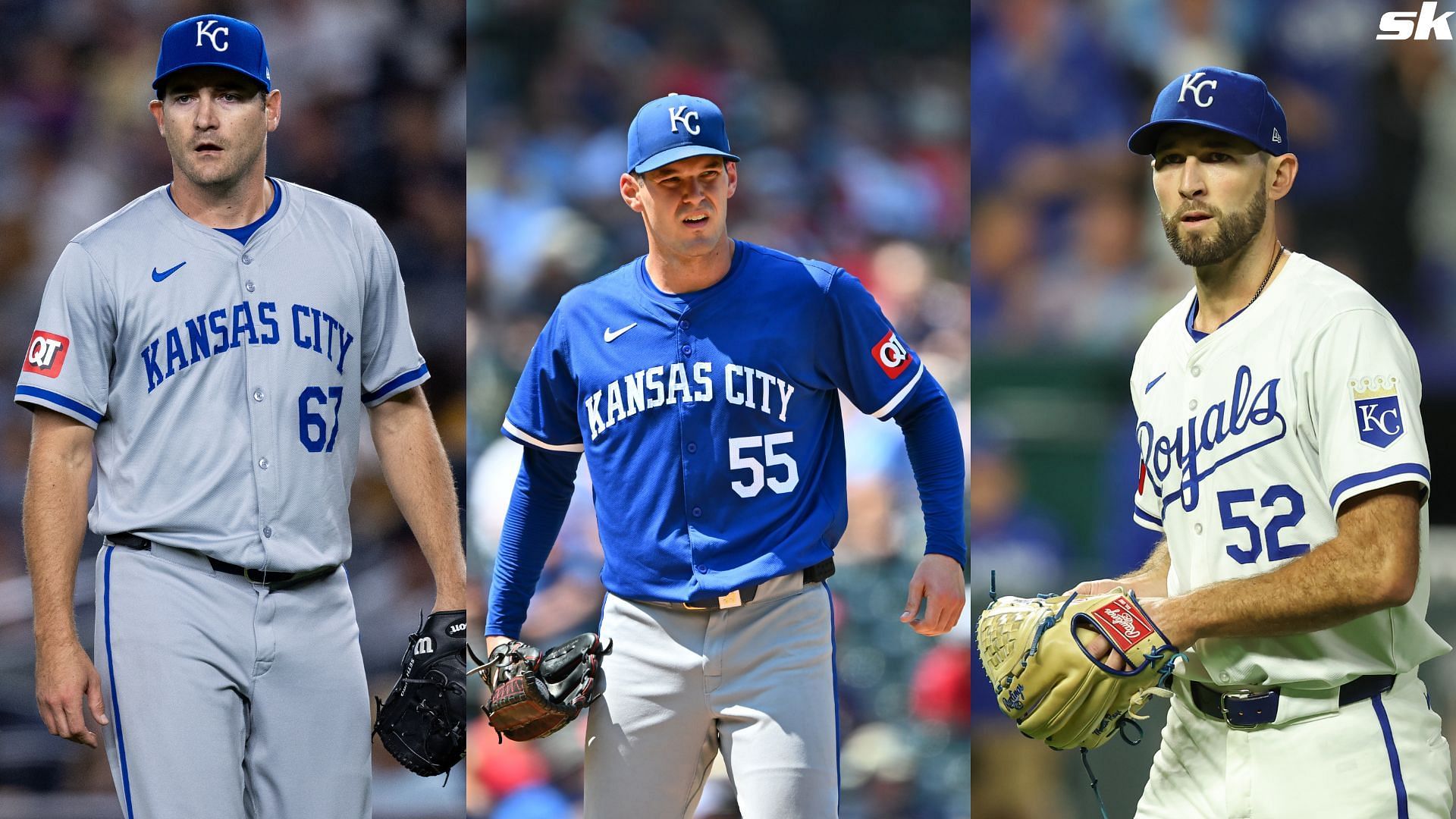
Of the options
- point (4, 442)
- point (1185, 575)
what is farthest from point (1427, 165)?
point (4, 442)

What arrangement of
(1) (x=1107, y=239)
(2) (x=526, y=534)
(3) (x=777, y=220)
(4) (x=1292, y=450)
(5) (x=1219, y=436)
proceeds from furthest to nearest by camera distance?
(3) (x=777, y=220)
(1) (x=1107, y=239)
(2) (x=526, y=534)
(5) (x=1219, y=436)
(4) (x=1292, y=450)

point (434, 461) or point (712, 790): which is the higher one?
point (434, 461)

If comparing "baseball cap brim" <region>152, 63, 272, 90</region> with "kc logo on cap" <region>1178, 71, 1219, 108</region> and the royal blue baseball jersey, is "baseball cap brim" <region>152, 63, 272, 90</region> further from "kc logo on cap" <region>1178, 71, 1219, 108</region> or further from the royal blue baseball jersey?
"kc logo on cap" <region>1178, 71, 1219, 108</region>

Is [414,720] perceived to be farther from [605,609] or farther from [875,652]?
[875,652]

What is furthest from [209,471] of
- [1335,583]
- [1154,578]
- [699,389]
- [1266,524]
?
[1335,583]

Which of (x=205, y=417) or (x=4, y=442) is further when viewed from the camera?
(x=4, y=442)
